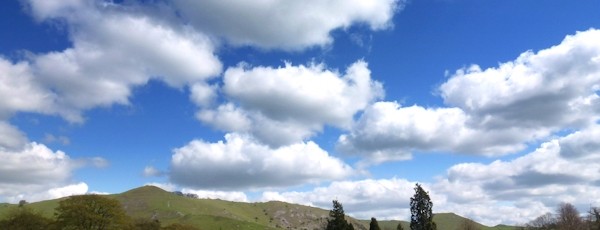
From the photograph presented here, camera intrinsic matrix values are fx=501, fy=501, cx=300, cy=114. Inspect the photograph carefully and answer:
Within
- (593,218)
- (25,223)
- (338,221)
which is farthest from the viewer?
(593,218)

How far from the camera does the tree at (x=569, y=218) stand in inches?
6345

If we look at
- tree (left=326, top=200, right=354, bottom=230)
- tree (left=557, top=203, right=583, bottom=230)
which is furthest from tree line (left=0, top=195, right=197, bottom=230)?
tree (left=557, top=203, right=583, bottom=230)

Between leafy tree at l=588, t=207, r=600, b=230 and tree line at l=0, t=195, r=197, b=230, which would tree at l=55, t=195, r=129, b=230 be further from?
leafy tree at l=588, t=207, r=600, b=230

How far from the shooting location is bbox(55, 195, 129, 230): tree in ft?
443

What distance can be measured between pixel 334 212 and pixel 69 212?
71575 mm

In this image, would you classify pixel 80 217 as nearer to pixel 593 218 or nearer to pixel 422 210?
pixel 422 210

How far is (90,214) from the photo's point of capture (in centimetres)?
13500

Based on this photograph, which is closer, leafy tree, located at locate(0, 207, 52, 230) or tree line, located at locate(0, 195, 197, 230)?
tree line, located at locate(0, 195, 197, 230)

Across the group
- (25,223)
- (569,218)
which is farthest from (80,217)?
(569,218)

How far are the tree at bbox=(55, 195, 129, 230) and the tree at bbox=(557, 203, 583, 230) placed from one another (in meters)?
138

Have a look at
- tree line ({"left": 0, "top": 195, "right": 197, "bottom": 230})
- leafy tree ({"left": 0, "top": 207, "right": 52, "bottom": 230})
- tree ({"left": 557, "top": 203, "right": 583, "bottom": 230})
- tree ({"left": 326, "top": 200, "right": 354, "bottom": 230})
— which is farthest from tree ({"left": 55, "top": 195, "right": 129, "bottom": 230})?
tree ({"left": 557, "top": 203, "right": 583, "bottom": 230})

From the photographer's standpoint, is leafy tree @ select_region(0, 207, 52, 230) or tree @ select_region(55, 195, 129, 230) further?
leafy tree @ select_region(0, 207, 52, 230)

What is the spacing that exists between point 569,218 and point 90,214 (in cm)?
14898

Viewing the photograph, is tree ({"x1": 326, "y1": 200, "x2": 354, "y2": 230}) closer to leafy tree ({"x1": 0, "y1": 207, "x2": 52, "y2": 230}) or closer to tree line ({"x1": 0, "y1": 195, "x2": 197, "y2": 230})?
tree line ({"x1": 0, "y1": 195, "x2": 197, "y2": 230})
